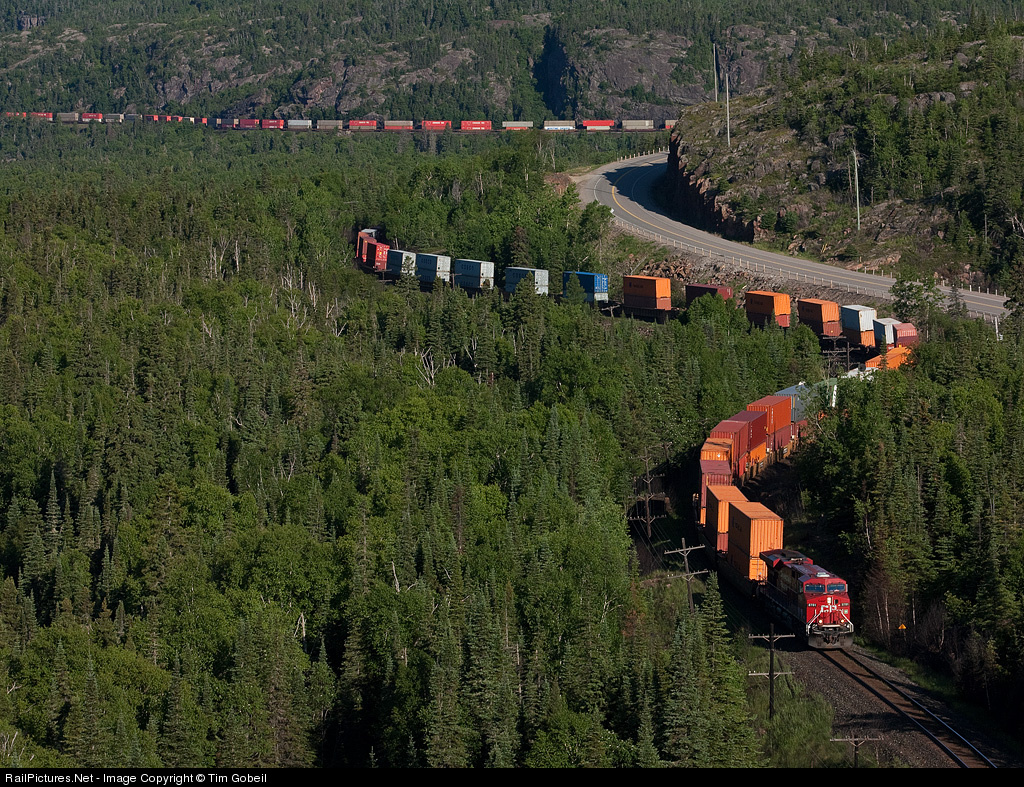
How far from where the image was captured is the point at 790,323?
127m

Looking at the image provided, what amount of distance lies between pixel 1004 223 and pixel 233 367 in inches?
3012

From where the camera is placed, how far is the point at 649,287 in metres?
139

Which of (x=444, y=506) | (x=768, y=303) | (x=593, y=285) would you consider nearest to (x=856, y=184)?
(x=593, y=285)

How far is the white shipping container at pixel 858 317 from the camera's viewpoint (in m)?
120

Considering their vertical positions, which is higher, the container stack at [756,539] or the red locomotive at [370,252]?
the container stack at [756,539]

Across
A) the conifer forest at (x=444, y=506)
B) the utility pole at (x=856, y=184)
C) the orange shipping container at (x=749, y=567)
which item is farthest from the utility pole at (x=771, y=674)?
the utility pole at (x=856, y=184)

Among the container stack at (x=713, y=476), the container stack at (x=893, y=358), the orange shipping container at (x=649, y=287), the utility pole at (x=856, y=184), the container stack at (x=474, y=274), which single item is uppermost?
the utility pole at (x=856, y=184)

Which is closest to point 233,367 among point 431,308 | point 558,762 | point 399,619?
point 431,308

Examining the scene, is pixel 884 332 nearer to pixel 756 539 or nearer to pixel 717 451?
pixel 717 451

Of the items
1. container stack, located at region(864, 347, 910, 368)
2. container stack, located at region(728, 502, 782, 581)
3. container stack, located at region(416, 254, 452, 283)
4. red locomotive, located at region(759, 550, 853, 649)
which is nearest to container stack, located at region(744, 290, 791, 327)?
container stack, located at region(864, 347, 910, 368)

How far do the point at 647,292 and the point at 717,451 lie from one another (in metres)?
52.8

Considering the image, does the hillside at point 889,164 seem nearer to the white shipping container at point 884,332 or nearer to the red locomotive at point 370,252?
the white shipping container at point 884,332

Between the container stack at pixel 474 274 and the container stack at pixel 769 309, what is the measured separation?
3539 cm

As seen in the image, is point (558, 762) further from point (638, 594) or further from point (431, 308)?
point (431, 308)
